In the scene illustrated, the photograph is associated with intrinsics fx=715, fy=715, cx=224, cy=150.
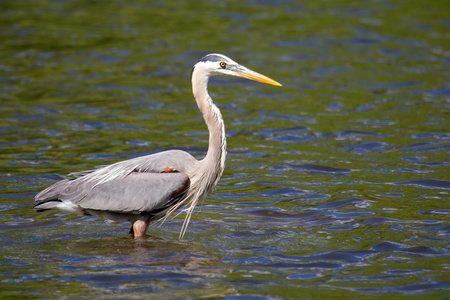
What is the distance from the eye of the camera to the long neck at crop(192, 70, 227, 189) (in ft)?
28.8

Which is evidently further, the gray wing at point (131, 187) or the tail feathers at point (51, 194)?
the tail feathers at point (51, 194)

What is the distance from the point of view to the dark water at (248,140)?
754 centimetres

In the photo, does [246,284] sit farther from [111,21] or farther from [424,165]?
[111,21]

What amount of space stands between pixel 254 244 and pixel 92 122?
6184mm

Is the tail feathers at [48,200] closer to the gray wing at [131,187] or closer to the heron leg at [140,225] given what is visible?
the gray wing at [131,187]

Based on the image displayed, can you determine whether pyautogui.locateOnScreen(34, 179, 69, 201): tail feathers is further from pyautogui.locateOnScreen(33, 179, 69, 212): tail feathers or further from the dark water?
the dark water

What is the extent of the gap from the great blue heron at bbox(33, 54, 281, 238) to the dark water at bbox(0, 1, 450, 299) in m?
0.39

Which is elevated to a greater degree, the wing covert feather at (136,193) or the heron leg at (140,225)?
the wing covert feather at (136,193)

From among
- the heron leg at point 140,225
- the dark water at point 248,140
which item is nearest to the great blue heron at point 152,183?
the heron leg at point 140,225

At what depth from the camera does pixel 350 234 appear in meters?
8.62

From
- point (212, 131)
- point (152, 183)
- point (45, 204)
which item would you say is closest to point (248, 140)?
point (212, 131)

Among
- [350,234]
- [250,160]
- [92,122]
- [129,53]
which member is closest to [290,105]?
[250,160]

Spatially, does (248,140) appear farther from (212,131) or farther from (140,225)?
(140,225)

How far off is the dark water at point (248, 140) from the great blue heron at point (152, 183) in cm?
39
